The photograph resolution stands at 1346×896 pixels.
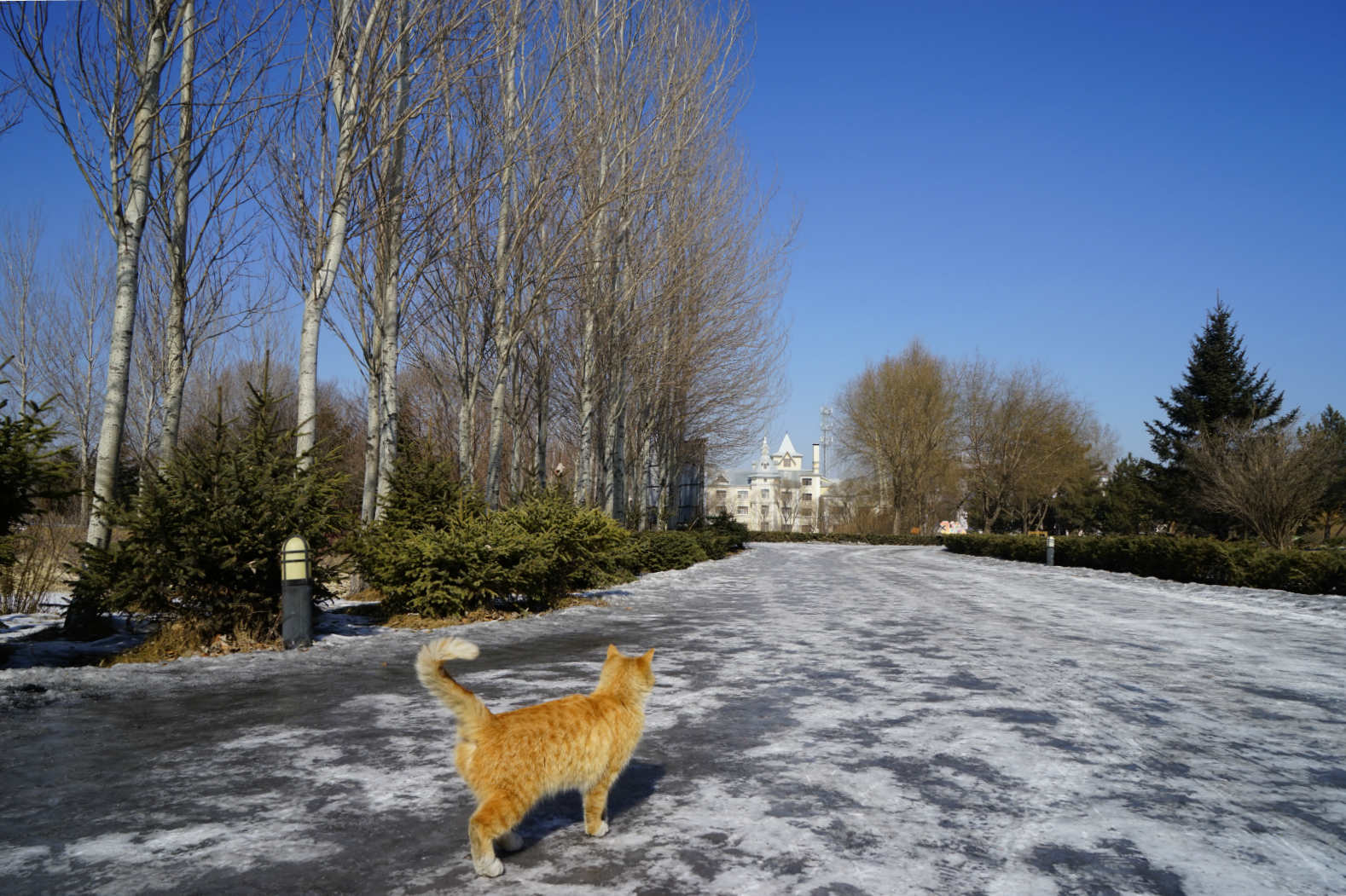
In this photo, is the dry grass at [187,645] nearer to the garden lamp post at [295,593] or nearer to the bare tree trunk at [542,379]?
the garden lamp post at [295,593]

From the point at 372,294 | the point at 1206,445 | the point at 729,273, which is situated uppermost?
the point at 729,273

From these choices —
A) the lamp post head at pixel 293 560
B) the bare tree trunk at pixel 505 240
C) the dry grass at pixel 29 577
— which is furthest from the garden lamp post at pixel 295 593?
the bare tree trunk at pixel 505 240

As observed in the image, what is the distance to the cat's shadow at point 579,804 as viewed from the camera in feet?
13.4

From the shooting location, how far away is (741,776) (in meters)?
4.78

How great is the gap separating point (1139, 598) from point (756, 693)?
42.4 feet

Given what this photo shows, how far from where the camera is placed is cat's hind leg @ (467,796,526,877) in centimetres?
335

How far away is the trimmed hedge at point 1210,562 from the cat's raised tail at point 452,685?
1770 centimetres

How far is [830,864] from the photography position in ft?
11.7

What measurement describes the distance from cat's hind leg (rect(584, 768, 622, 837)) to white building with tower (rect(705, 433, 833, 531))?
101399 millimetres

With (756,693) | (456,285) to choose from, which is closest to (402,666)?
(756,693)

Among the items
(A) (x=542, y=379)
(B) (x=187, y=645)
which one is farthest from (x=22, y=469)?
(A) (x=542, y=379)

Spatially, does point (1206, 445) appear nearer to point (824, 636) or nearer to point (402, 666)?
point (824, 636)

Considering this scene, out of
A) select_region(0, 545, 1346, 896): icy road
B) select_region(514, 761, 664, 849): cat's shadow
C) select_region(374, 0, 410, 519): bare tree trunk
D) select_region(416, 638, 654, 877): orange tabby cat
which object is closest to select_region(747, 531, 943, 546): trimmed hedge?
select_region(374, 0, 410, 519): bare tree trunk

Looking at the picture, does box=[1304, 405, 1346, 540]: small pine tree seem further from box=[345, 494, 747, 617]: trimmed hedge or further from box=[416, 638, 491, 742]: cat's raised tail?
box=[416, 638, 491, 742]: cat's raised tail
